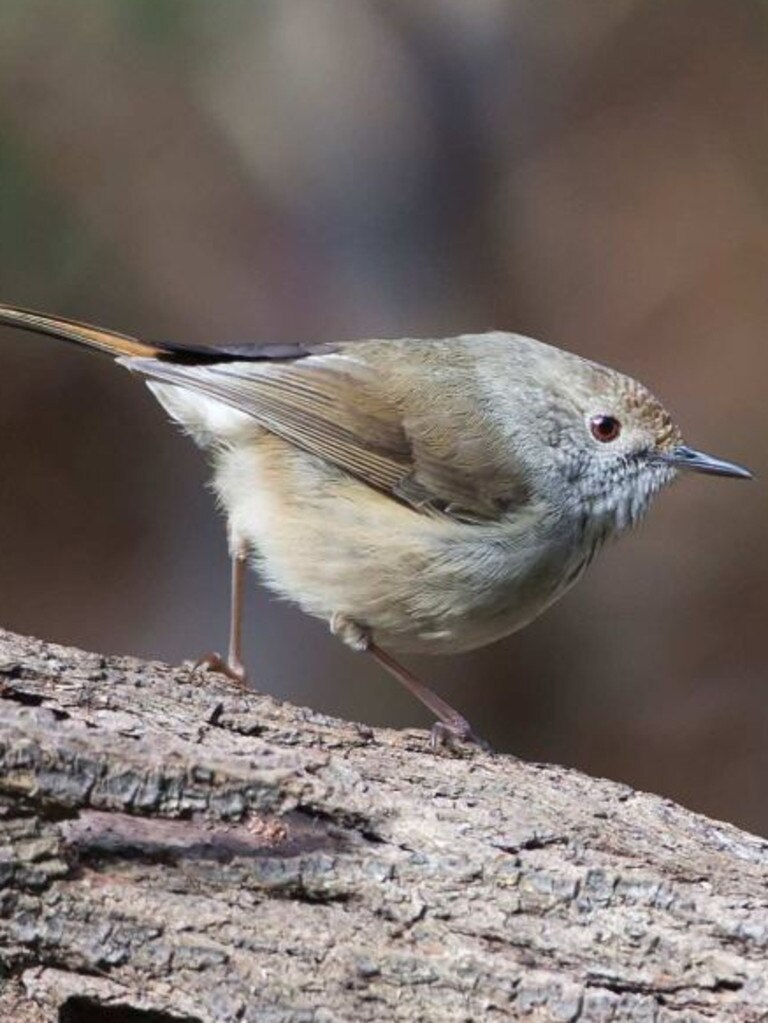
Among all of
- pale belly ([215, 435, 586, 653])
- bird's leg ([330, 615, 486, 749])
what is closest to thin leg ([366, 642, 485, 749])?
bird's leg ([330, 615, 486, 749])

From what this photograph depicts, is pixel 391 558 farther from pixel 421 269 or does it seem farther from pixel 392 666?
pixel 421 269

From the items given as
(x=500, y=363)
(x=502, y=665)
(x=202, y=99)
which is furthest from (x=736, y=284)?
(x=500, y=363)

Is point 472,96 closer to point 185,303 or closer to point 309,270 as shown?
point 309,270

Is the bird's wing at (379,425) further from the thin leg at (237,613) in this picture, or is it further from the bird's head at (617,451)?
the thin leg at (237,613)

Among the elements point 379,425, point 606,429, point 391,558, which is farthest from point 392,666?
point 606,429

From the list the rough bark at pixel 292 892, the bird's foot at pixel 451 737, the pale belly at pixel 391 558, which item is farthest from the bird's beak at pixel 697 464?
the rough bark at pixel 292 892
